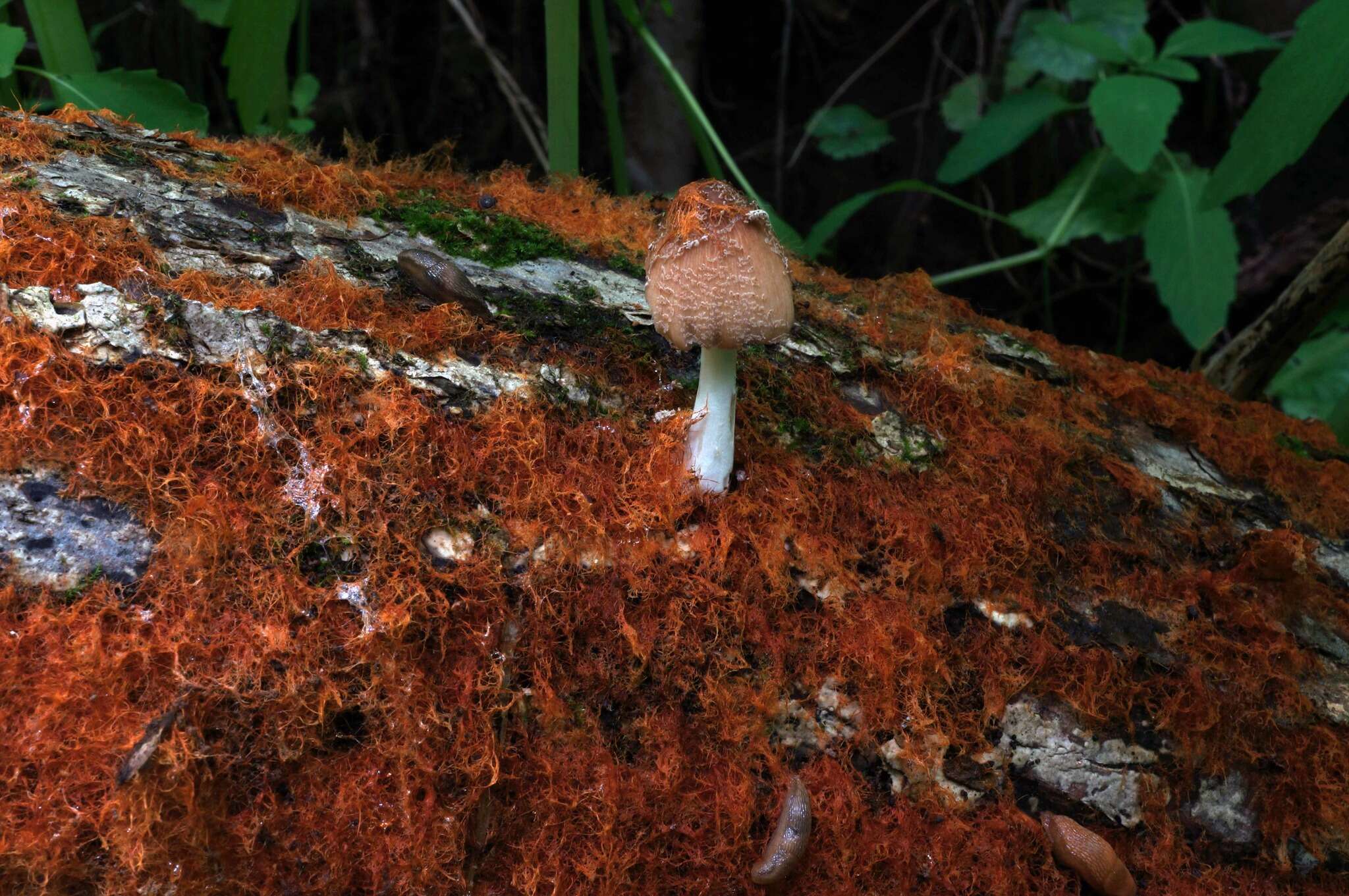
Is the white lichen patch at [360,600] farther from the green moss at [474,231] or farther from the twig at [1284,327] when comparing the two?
the twig at [1284,327]

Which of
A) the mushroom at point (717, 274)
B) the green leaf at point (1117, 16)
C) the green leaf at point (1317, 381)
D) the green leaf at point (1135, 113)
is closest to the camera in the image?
the mushroom at point (717, 274)

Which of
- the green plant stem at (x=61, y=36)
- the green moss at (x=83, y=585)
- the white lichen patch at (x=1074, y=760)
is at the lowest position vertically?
the white lichen patch at (x=1074, y=760)

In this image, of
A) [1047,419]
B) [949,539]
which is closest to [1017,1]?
[1047,419]

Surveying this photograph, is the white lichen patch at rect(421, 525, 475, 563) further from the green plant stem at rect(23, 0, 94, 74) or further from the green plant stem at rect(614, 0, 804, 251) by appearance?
the green plant stem at rect(23, 0, 94, 74)

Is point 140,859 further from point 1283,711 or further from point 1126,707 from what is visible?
point 1283,711

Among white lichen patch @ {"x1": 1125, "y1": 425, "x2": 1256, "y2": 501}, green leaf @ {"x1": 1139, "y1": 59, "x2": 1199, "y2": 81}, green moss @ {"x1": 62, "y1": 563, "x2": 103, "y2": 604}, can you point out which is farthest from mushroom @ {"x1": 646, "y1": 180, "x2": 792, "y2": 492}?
green leaf @ {"x1": 1139, "y1": 59, "x2": 1199, "y2": 81}

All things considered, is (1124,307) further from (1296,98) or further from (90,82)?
(90,82)

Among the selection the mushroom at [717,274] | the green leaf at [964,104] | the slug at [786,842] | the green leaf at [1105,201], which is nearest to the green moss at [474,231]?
the mushroom at [717,274]
